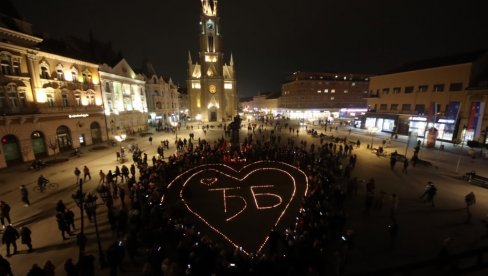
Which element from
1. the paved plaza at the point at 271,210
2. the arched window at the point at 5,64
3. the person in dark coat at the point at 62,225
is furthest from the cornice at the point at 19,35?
the person in dark coat at the point at 62,225

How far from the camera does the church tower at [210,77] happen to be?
2940 inches

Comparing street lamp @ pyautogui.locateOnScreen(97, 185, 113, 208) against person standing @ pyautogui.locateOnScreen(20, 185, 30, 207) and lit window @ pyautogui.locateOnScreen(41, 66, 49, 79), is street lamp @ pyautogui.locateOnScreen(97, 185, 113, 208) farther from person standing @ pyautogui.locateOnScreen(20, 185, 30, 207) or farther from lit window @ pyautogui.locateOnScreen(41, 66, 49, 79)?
lit window @ pyautogui.locateOnScreen(41, 66, 49, 79)

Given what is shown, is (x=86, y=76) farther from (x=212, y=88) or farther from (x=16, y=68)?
(x=212, y=88)

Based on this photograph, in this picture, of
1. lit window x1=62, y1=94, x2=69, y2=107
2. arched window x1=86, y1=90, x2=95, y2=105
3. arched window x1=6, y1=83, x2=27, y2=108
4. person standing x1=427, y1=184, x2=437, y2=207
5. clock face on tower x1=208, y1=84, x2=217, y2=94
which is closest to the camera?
person standing x1=427, y1=184, x2=437, y2=207

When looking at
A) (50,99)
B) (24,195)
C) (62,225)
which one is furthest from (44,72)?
(62,225)

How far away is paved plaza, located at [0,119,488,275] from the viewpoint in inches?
418

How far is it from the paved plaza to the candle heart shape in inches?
2.4

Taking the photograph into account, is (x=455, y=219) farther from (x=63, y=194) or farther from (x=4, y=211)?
(x=63, y=194)

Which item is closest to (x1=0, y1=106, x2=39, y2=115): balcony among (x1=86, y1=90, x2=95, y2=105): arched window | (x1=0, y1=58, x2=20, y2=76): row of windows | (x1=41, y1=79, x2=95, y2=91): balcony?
(x1=41, y1=79, x2=95, y2=91): balcony

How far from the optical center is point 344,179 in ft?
63.4

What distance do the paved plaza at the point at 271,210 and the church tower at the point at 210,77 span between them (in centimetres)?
5610

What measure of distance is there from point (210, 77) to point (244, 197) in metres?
65.6

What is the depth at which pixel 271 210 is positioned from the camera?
46.2 feet

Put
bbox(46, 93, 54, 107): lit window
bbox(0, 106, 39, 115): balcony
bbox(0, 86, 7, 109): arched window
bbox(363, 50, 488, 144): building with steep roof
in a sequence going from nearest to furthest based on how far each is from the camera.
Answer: bbox(0, 86, 7, 109): arched window < bbox(0, 106, 39, 115): balcony < bbox(46, 93, 54, 107): lit window < bbox(363, 50, 488, 144): building with steep roof
